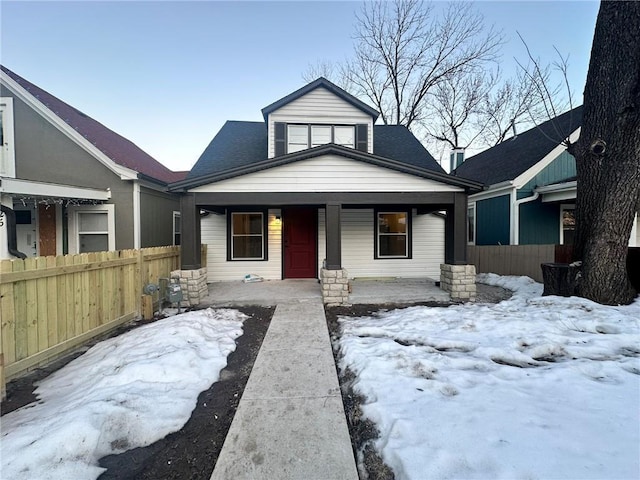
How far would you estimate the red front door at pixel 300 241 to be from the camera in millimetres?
9180

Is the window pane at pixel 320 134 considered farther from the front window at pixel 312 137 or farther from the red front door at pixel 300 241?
the red front door at pixel 300 241

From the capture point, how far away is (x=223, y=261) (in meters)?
9.05

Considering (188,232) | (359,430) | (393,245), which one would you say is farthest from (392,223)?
(359,430)

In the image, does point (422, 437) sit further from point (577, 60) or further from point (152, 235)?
point (577, 60)

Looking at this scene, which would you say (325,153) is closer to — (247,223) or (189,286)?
(247,223)

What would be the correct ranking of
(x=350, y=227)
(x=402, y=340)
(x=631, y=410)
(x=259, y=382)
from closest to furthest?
(x=631, y=410) → (x=259, y=382) → (x=402, y=340) → (x=350, y=227)

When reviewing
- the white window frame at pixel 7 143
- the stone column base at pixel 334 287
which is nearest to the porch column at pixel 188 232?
the stone column base at pixel 334 287

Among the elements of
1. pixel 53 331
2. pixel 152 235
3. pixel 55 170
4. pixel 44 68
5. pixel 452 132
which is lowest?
pixel 53 331

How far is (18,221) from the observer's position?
303 inches

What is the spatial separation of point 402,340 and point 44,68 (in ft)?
44.5

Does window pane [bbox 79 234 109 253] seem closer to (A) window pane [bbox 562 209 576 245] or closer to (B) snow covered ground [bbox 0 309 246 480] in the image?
(B) snow covered ground [bbox 0 309 246 480]

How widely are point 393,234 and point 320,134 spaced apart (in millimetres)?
3980

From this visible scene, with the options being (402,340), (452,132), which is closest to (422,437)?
(402,340)

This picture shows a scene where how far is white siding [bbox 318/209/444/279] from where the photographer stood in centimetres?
930
